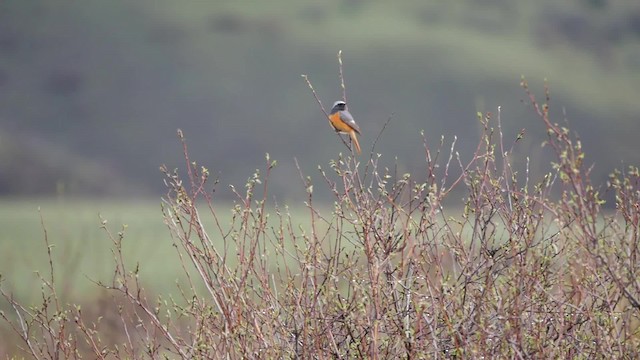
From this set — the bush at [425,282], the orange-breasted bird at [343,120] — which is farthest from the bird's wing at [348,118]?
the bush at [425,282]

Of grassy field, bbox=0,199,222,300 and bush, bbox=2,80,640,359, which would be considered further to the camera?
grassy field, bbox=0,199,222,300

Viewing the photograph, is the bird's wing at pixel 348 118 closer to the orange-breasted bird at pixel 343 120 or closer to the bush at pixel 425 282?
the orange-breasted bird at pixel 343 120

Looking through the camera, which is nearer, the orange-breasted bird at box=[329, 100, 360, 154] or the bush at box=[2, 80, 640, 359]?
the bush at box=[2, 80, 640, 359]

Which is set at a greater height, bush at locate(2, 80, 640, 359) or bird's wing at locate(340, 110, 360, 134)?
bird's wing at locate(340, 110, 360, 134)

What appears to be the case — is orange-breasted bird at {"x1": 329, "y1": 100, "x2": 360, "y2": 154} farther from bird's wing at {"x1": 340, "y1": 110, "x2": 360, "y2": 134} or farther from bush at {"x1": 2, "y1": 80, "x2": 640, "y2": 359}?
bush at {"x1": 2, "y1": 80, "x2": 640, "y2": 359}

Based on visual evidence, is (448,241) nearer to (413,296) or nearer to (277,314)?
(413,296)

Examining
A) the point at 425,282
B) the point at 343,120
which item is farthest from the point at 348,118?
the point at 425,282

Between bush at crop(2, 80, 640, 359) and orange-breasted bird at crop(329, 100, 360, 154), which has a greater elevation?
orange-breasted bird at crop(329, 100, 360, 154)

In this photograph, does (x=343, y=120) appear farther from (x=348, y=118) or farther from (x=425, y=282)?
(x=425, y=282)

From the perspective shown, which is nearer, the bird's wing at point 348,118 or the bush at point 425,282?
the bush at point 425,282

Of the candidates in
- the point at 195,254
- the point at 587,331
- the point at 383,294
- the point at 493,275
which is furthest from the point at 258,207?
the point at 587,331

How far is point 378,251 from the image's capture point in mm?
4508

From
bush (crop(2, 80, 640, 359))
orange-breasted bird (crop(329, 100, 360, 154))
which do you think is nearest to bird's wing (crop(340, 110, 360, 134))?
orange-breasted bird (crop(329, 100, 360, 154))

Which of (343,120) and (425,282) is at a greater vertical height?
(343,120)
